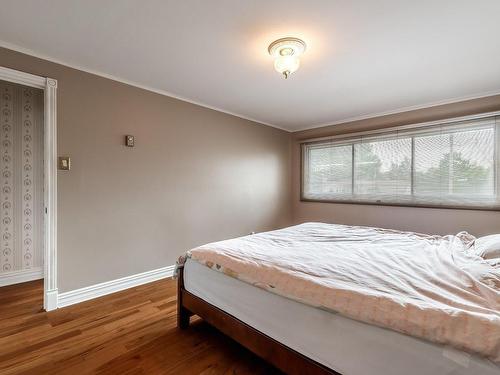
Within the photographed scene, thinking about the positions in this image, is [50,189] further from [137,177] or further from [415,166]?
[415,166]

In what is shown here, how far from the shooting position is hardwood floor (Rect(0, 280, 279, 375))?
1.58m

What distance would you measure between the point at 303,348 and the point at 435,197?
3020 mm

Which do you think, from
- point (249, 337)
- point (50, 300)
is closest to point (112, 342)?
point (50, 300)

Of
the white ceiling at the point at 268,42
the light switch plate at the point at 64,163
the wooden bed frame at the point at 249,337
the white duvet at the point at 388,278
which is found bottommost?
the wooden bed frame at the point at 249,337

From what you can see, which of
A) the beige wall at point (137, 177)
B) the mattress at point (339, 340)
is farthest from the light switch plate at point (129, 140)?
the mattress at point (339, 340)

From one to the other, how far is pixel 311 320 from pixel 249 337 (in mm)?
474

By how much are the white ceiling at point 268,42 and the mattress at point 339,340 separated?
1767mm

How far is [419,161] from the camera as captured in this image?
11.2ft

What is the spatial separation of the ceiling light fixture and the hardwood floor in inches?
86.1

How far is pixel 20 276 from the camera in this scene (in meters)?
3.00

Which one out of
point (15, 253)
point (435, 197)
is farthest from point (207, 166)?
point (435, 197)

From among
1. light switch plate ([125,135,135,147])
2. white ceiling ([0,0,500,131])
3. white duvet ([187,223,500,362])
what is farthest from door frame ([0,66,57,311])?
white duvet ([187,223,500,362])

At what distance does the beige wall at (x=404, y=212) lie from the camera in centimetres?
297

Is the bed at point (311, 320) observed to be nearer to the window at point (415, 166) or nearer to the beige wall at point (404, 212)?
the beige wall at point (404, 212)
